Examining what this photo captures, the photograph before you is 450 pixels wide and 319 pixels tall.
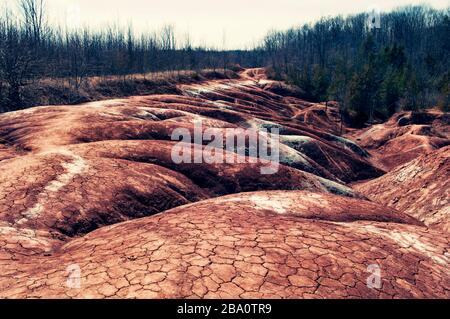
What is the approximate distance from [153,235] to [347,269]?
417cm

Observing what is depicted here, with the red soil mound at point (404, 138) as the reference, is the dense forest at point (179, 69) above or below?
above

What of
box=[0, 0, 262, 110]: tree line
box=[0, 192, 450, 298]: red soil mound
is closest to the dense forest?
box=[0, 0, 262, 110]: tree line

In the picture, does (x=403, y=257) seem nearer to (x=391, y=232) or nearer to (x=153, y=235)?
(x=391, y=232)

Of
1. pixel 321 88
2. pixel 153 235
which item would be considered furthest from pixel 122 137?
pixel 321 88

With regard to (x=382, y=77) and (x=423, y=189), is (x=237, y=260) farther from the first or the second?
(x=382, y=77)

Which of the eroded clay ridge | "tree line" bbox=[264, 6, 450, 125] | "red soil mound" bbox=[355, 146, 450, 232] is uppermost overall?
"tree line" bbox=[264, 6, 450, 125]

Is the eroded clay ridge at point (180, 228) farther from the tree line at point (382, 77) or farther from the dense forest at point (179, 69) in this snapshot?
the tree line at point (382, 77)

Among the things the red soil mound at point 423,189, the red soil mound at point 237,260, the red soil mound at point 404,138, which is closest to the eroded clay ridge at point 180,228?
the red soil mound at point 237,260

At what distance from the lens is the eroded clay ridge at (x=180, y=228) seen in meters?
6.01

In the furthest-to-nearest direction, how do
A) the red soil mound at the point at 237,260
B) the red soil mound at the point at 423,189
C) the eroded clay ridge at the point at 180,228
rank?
1. the red soil mound at the point at 423,189
2. the eroded clay ridge at the point at 180,228
3. the red soil mound at the point at 237,260

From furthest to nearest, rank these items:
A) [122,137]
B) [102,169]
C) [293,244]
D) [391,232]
Result: [122,137] < [102,169] < [391,232] < [293,244]

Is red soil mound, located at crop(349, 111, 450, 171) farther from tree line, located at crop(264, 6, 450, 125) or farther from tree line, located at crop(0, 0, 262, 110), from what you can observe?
tree line, located at crop(0, 0, 262, 110)

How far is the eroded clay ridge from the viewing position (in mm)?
6008

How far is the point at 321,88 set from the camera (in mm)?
76938
